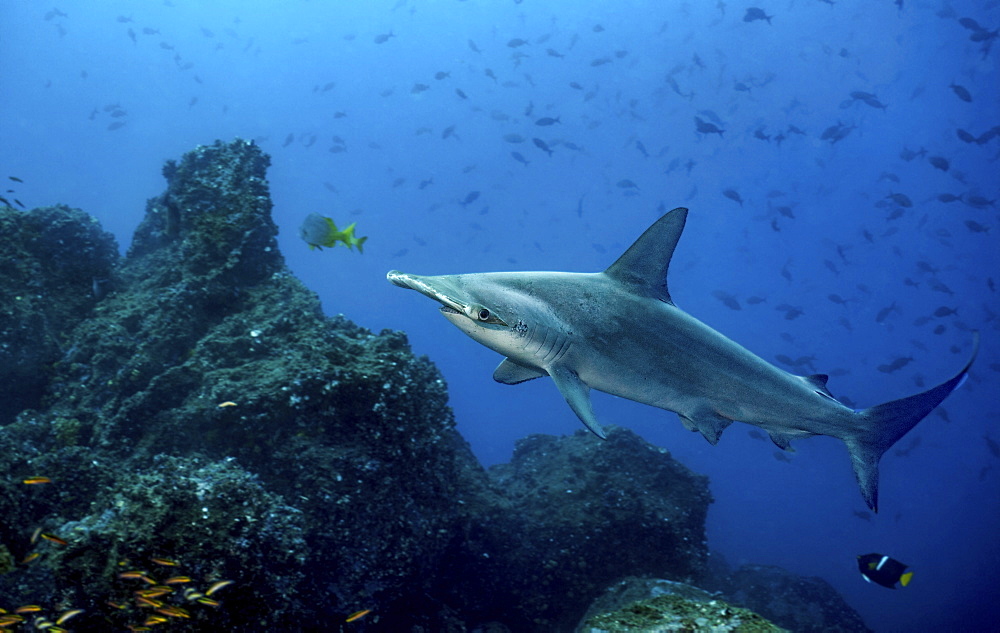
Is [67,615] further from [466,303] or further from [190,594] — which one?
[466,303]

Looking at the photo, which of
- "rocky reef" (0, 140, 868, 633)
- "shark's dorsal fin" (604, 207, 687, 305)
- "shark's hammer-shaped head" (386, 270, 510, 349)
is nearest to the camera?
"shark's hammer-shaped head" (386, 270, 510, 349)

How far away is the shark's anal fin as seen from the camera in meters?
3.28

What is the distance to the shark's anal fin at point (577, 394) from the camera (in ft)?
10.8

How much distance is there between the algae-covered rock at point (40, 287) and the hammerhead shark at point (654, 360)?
6714 mm

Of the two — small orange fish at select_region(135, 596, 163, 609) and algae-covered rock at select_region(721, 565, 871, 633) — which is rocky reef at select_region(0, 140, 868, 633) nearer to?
small orange fish at select_region(135, 596, 163, 609)

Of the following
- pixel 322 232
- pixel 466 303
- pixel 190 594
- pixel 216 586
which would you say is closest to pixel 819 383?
pixel 466 303

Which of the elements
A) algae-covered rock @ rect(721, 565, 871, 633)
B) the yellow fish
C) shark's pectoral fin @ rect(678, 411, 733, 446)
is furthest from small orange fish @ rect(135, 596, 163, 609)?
algae-covered rock @ rect(721, 565, 871, 633)

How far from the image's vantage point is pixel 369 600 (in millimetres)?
5113

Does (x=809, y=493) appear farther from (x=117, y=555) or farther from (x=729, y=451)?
(x=117, y=555)

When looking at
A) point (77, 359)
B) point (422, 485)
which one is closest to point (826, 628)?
point (422, 485)

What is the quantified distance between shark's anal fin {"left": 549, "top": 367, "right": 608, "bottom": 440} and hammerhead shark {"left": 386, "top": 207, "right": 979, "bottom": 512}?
10 millimetres

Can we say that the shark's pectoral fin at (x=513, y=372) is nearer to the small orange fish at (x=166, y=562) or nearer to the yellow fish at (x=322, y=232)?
the small orange fish at (x=166, y=562)

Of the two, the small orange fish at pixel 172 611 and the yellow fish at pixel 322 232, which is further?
the yellow fish at pixel 322 232

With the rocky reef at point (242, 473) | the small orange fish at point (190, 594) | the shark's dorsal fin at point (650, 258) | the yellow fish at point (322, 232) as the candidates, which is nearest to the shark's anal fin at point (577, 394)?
the shark's dorsal fin at point (650, 258)
